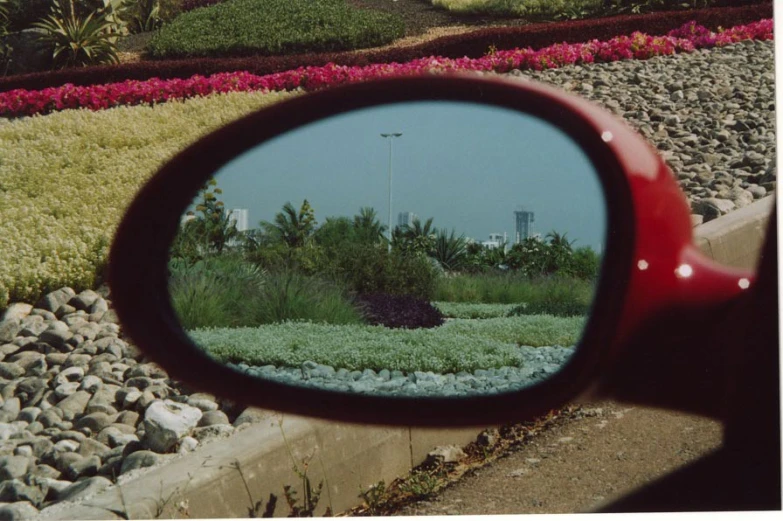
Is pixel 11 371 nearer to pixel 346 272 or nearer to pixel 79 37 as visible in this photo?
pixel 346 272

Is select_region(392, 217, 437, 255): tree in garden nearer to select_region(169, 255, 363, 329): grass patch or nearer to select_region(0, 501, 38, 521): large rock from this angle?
select_region(169, 255, 363, 329): grass patch

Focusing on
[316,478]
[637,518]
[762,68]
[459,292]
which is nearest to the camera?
[316,478]

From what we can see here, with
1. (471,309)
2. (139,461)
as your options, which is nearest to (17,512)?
(139,461)

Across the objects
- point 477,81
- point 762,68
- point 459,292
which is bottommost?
point 459,292

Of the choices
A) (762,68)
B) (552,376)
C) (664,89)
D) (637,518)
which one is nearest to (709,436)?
(637,518)

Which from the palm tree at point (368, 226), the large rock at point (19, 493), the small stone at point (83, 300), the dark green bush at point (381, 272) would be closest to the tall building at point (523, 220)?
the palm tree at point (368, 226)

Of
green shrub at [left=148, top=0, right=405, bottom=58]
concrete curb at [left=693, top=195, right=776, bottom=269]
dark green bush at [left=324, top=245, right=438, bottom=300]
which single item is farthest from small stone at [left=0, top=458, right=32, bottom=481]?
green shrub at [left=148, top=0, right=405, bottom=58]

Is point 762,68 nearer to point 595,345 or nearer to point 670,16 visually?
point 670,16
